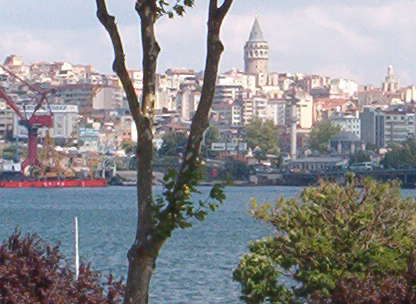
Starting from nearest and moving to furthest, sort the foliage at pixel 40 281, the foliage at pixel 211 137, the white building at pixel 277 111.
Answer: the foliage at pixel 40 281 < the foliage at pixel 211 137 < the white building at pixel 277 111

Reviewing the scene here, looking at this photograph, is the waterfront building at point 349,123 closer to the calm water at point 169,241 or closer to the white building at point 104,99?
the white building at point 104,99

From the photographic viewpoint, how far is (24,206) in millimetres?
69438

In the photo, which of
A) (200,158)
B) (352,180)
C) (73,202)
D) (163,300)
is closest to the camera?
(200,158)

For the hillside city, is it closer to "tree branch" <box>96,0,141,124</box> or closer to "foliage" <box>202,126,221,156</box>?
"foliage" <box>202,126,221,156</box>

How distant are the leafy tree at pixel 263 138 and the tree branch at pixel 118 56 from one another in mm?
130348

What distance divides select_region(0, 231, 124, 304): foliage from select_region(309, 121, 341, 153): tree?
435ft

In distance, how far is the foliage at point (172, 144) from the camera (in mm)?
115744

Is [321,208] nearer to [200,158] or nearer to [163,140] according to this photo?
[200,158]

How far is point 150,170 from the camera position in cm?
668

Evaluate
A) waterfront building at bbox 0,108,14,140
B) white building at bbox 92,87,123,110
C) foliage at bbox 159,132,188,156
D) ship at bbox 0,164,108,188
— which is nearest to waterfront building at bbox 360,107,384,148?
white building at bbox 92,87,123,110

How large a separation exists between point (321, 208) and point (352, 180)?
0.78 metres

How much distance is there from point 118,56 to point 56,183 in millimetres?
102662

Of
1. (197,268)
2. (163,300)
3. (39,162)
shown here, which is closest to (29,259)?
(163,300)

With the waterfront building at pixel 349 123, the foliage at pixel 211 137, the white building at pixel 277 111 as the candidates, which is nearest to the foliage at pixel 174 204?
the foliage at pixel 211 137
